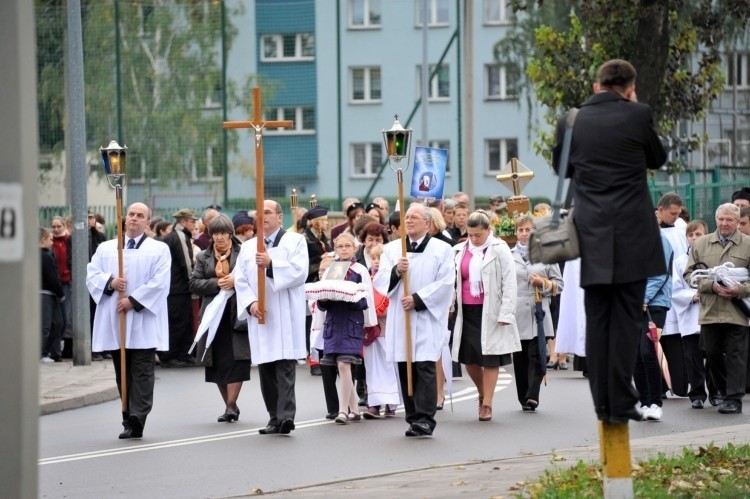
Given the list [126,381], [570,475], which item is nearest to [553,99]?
[126,381]

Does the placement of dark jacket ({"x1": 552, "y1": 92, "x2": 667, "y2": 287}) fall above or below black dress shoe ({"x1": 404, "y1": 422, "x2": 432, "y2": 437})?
above

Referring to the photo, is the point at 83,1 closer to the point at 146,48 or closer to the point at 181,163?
the point at 146,48

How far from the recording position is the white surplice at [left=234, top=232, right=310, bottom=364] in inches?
552

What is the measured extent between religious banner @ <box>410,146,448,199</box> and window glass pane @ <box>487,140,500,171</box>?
4183 centimetres

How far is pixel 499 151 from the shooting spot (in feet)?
204

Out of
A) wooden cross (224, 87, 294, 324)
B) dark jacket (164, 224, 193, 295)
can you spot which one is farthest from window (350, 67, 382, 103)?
wooden cross (224, 87, 294, 324)

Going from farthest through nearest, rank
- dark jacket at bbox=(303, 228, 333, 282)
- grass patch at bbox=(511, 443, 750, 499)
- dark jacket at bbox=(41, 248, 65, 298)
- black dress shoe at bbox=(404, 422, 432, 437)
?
dark jacket at bbox=(41, 248, 65, 298), dark jacket at bbox=(303, 228, 333, 282), black dress shoe at bbox=(404, 422, 432, 437), grass patch at bbox=(511, 443, 750, 499)

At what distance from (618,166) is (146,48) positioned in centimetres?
3043

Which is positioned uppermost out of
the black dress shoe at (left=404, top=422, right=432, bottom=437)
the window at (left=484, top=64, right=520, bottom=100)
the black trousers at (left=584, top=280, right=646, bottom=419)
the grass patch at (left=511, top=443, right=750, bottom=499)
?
the window at (left=484, top=64, right=520, bottom=100)

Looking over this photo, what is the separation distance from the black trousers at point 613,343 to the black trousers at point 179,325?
14.7 m

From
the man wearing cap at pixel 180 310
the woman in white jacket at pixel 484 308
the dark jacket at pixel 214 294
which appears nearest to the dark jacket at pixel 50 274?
the man wearing cap at pixel 180 310

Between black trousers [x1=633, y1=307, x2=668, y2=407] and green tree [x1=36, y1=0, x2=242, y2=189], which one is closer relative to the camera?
black trousers [x1=633, y1=307, x2=668, y2=407]

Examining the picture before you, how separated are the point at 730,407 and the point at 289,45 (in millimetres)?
23167

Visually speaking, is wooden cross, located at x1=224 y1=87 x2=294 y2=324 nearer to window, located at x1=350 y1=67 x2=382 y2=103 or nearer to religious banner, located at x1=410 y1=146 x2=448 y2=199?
religious banner, located at x1=410 y1=146 x2=448 y2=199
